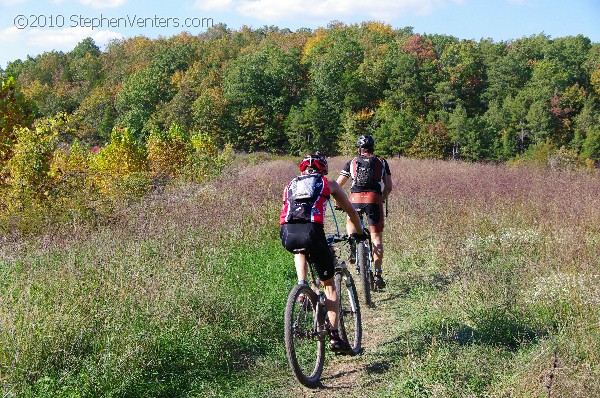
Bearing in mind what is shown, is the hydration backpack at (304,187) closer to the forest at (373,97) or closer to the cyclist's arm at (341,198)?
the cyclist's arm at (341,198)

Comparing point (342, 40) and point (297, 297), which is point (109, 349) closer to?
point (297, 297)

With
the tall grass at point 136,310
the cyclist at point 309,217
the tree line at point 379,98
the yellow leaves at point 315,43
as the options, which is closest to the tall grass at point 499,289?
the cyclist at point 309,217

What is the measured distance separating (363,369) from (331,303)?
680 mm

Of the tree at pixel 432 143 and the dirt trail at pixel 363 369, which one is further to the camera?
the tree at pixel 432 143

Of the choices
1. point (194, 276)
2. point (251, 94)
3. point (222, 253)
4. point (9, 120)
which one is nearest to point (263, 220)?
point (222, 253)

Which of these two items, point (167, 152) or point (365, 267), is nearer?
point (365, 267)

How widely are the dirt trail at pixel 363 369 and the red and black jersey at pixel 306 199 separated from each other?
140 centimetres

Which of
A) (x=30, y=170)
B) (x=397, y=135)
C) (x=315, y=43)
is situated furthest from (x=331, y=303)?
(x=315, y=43)

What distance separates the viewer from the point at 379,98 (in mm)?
84188

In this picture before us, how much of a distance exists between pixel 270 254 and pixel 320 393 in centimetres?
392

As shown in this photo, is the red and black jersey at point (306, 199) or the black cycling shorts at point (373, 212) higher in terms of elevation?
the red and black jersey at point (306, 199)

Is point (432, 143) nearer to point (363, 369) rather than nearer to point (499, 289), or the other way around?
point (499, 289)

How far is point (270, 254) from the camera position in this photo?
7.98 m

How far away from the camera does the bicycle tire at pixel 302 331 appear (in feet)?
13.1
